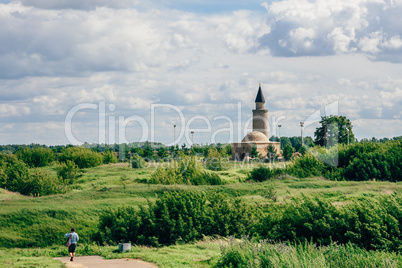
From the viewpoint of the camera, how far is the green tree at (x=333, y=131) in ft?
229

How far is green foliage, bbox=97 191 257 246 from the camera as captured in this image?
65.5 ft

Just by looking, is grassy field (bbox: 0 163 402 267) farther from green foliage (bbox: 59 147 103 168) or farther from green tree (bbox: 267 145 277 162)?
green tree (bbox: 267 145 277 162)

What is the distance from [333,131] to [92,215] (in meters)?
52.5

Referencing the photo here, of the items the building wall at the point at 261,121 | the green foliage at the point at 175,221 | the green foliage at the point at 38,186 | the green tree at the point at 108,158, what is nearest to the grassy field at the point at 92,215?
the green foliage at the point at 175,221

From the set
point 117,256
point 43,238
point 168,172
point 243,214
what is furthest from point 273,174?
point 117,256

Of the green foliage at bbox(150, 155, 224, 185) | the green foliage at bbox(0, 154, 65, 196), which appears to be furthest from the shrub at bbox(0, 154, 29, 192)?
the green foliage at bbox(150, 155, 224, 185)

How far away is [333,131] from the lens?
7012 centimetres

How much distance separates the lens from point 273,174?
43.0m

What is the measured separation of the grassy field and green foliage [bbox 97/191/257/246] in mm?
894

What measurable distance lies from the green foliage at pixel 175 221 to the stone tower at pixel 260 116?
6309 cm

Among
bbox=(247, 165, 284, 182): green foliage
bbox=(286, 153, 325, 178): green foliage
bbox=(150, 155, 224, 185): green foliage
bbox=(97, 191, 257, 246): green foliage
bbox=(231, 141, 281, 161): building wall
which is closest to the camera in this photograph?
bbox=(97, 191, 257, 246): green foliage

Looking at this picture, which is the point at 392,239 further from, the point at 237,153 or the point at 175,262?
the point at 237,153

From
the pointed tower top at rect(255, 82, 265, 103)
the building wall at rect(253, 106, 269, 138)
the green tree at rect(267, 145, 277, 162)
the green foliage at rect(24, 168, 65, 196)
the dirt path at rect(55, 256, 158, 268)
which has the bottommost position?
the dirt path at rect(55, 256, 158, 268)

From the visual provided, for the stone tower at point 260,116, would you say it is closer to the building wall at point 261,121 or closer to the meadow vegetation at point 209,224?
the building wall at point 261,121
